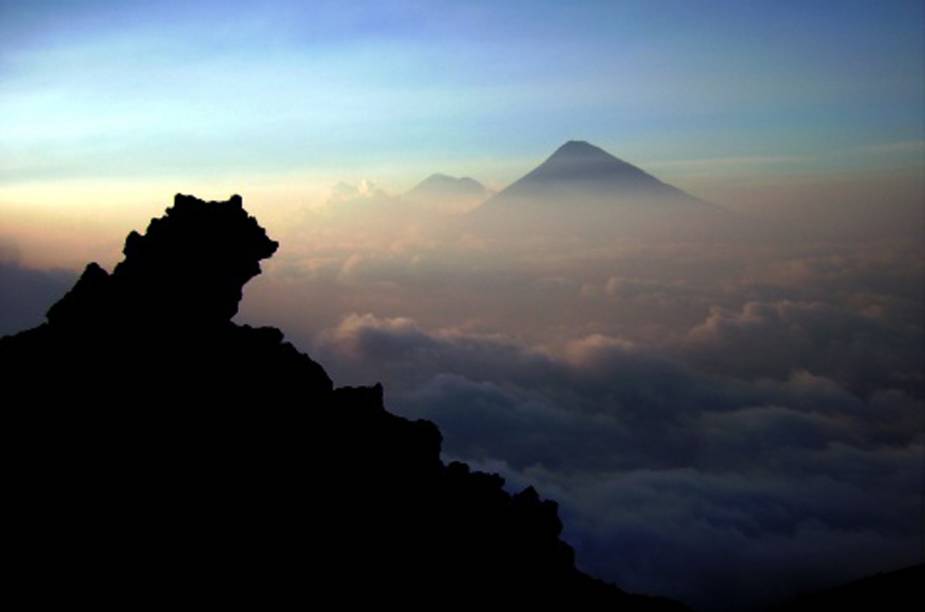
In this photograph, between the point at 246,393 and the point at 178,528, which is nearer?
the point at 178,528

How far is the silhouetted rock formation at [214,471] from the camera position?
2703 centimetres

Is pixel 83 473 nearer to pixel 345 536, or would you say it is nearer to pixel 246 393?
pixel 246 393

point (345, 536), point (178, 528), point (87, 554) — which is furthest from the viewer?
point (345, 536)

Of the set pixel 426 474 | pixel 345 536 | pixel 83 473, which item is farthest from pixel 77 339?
pixel 426 474

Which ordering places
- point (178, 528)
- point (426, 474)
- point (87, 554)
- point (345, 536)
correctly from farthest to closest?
point (426, 474) < point (345, 536) < point (178, 528) < point (87, 554)

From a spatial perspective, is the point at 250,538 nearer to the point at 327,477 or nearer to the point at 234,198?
the point at 327,477

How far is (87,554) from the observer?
26.2 metres

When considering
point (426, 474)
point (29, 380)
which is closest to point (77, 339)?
point (29, 380)

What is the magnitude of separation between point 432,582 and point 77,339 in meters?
19.2

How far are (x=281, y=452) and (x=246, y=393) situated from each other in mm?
3461

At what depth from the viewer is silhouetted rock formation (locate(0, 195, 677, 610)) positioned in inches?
1064

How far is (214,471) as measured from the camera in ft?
100

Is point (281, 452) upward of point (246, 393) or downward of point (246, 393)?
downward

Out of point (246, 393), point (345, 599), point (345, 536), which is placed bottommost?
point (345, 599)
